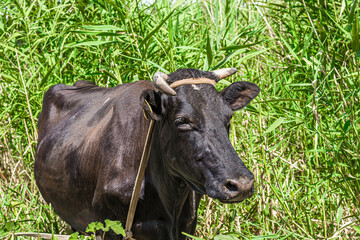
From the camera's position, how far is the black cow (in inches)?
127

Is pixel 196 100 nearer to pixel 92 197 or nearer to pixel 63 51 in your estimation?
pixel 92 197

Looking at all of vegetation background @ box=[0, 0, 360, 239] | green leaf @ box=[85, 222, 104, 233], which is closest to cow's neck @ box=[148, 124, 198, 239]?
vegetation background @ box=[0, 0, 360, 239]

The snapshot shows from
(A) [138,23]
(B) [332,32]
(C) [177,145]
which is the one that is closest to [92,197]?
(C) [177,145]

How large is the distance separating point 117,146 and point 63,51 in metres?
2.33

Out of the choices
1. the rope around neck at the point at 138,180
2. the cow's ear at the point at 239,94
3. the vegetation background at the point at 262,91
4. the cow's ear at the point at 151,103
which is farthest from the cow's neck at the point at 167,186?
the cow's ear at the point at 239,94

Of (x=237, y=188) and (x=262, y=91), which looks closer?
(x=237, y=188)

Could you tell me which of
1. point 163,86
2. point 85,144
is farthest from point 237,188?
point 85,144

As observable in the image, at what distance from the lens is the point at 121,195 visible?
12.4 feet

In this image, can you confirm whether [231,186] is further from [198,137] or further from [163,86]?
[163,86]

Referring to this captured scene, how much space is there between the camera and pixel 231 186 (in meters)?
3.02

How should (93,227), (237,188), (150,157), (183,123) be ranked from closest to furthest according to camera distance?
(237,188) < (93,227) < (183,123) < (150,157)

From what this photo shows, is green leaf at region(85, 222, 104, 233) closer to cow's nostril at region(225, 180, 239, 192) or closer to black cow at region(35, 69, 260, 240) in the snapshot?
black cow at region(35, 69, 260, 240)

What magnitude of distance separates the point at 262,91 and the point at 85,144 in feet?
5.55

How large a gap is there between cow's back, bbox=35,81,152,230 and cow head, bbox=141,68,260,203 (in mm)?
348
